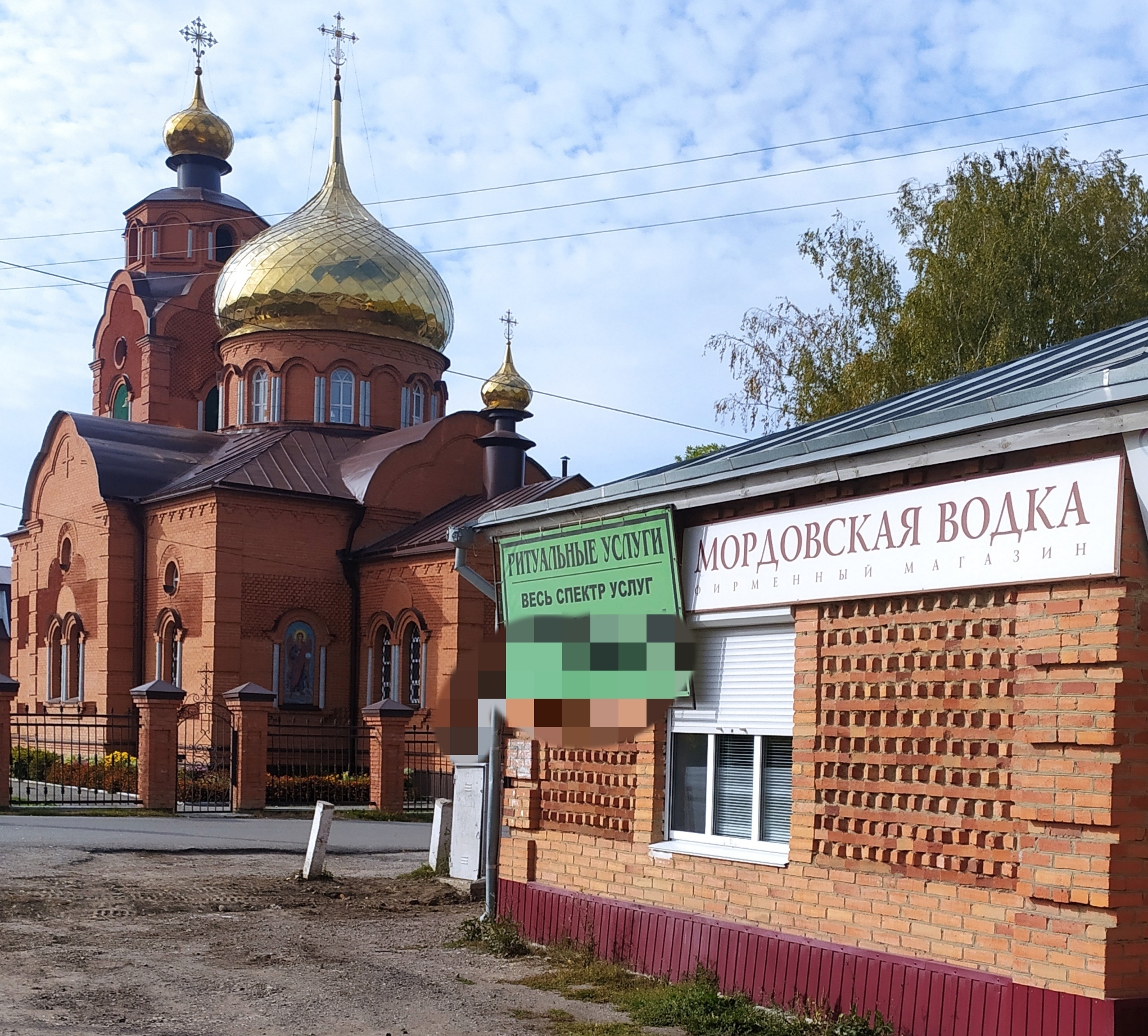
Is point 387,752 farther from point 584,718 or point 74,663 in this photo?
point 584,718

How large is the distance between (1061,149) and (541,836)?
17020 millimetres

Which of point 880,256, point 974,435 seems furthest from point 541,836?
point 880,256

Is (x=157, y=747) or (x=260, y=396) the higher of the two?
(x=260, y=396)

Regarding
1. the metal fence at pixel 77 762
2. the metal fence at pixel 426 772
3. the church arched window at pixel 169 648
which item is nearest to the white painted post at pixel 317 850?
the metal fence at pixel 77 762

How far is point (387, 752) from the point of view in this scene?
20.5m

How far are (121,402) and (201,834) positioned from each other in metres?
21.6

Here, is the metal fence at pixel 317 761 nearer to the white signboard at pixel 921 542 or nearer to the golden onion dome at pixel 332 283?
the golden onion dome at pixel 332 283

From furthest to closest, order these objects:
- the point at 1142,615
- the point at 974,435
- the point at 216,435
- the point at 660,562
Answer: the point at 216,435 < the point at 660,562 < the point at 974,435 < the point at 1142,615

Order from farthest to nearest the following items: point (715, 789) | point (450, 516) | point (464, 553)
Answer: point (450, 516)
point (464, 553)
point (715, 789)

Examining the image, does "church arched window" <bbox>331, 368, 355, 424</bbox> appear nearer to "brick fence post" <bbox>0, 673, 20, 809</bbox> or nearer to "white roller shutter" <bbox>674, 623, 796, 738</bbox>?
"brick fence post" <bbox>0, 673, 20, 809</bbox>

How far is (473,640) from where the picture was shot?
77.0ft

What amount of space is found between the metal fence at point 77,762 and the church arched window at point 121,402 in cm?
952

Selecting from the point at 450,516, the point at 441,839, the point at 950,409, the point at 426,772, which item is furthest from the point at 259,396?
the point at 950,409

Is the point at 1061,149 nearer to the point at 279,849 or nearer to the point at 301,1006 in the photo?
the point at 279,849
